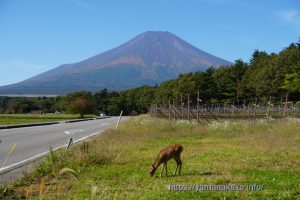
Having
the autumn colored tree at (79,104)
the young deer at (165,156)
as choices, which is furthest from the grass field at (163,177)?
the autumn colored tree at (79,104)

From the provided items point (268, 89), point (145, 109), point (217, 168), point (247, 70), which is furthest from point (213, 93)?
point (217, 168)

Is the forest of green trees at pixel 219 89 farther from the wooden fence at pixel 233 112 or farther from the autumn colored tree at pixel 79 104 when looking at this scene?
the wooden fence at pixel 233 112

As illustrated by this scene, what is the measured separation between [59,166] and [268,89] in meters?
71.3

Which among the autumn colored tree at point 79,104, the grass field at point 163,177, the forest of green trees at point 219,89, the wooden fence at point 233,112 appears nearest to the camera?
the grass field at point 163,177

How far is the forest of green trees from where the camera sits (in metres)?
76.7

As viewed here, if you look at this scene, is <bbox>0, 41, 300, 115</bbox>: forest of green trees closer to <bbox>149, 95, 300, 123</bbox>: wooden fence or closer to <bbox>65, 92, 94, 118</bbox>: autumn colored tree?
<bbox>65, 92, 94, 118</bbox>: autumn colored tree

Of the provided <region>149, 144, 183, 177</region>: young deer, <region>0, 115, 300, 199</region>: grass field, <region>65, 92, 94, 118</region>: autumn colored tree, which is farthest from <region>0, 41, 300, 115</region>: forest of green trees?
<region>149, 144, 183, 177</region>: young deer

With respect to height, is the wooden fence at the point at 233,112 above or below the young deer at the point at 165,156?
above

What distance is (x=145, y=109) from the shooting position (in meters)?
134

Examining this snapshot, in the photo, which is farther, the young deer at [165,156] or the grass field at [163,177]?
the young deer at [165,156]

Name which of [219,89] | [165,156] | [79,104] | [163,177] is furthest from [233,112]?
[79,104]

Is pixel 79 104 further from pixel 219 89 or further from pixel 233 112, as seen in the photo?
pixel 233 112

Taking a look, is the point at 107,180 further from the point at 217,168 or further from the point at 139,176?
the point at 217,168

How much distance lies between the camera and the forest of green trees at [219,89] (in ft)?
252
